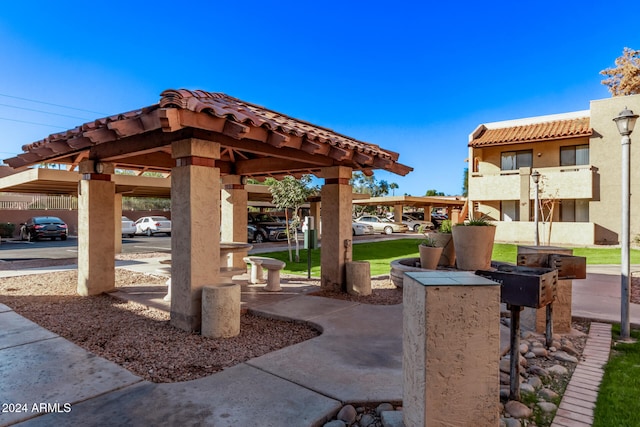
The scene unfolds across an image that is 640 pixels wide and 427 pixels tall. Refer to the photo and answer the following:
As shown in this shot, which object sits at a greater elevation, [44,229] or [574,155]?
[574,155]

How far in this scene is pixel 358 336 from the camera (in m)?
4.82

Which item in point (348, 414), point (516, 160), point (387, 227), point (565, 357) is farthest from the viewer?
point (387, 227)

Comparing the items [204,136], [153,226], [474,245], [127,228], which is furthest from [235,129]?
[153,226]

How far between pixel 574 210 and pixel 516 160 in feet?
12.0

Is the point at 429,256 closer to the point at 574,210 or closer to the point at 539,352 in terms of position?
the point at 539,352

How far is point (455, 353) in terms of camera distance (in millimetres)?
2309

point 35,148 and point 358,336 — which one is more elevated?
point 35,148

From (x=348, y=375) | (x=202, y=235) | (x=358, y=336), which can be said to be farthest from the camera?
(x=202, y=235)

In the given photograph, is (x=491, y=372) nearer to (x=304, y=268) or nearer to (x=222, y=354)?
(x=222, y=354)

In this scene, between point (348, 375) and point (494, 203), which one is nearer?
point (348, 375)

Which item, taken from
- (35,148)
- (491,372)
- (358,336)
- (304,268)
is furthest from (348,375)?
(304,268)

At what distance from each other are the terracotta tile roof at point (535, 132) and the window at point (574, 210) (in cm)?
325

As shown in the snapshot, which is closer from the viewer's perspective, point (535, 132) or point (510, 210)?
point (535, 132)

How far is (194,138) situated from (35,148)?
3822 millimetres
